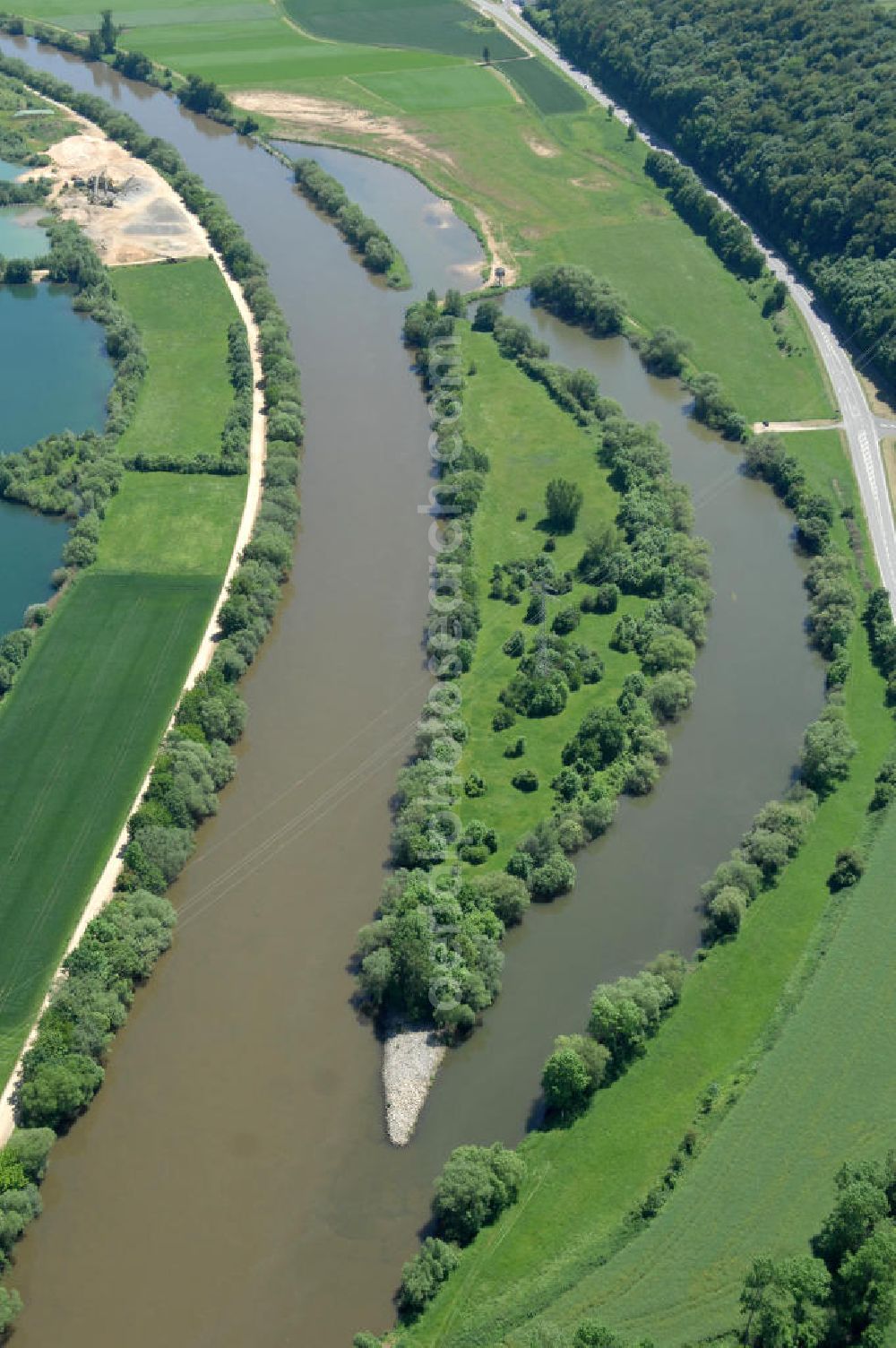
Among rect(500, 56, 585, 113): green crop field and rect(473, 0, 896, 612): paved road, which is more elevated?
rect(500, 56, 585, 113): green crop field

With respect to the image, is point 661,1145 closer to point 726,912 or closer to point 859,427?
point 726,912

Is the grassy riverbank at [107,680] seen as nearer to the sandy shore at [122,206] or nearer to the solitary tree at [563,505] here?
the sandy shore at [122,206]

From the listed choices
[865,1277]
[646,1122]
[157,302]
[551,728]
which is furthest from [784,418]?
[865,1277]

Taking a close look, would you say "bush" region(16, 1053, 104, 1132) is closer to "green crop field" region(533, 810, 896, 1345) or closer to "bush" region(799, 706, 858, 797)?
"green crop field" region(533, 810, 896, 1345)

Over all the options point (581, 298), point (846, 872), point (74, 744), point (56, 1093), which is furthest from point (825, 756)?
point (581, 298)

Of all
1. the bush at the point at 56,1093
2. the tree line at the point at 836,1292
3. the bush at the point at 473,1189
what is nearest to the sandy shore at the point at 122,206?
the bush at the point at 56,1093

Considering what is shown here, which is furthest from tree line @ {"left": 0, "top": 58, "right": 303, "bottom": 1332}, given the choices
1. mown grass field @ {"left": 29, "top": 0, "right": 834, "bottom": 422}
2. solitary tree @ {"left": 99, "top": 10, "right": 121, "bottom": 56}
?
solitary tree @ {"left": 99, "top": 10, "right": 121, "bottom": 56}
